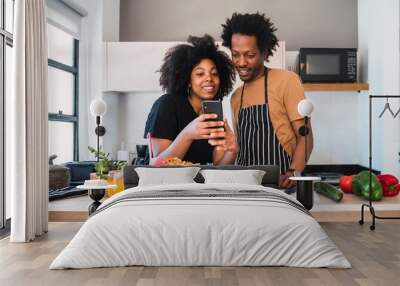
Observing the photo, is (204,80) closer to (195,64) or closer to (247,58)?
(195,64)

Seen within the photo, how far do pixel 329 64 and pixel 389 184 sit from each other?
157 cm

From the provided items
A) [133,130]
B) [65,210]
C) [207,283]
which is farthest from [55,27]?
[207,283]

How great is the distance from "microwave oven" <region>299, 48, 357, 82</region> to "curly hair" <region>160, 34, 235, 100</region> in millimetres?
1065

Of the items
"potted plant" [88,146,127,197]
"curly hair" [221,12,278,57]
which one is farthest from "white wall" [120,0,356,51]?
"potted plant" [88,146,127,197]

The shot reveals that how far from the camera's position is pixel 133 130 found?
21.9ft

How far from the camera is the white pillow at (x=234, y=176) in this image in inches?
206

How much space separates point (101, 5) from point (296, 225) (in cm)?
383

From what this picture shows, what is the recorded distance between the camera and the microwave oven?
644 centimetres

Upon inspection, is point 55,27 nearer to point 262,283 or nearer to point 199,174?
point 199,174

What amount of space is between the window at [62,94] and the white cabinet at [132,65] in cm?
→ 42

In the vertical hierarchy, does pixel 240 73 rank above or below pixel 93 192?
above

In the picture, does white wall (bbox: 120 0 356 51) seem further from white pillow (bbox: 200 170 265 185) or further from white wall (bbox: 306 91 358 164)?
white pillow (bbox: 200 170 265 185)

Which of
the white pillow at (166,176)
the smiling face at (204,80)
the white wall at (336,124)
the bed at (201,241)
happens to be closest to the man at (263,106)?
the smiling face at (204,80)

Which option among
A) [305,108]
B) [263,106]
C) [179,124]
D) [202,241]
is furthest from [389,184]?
[202,241]
